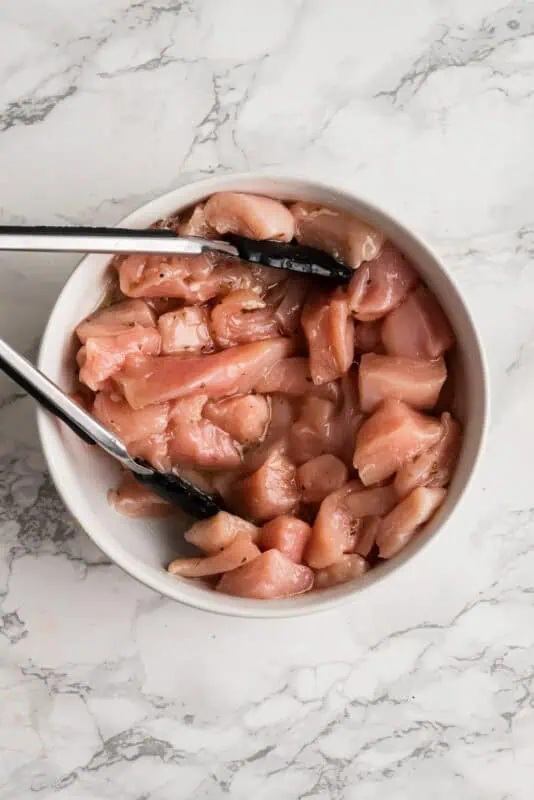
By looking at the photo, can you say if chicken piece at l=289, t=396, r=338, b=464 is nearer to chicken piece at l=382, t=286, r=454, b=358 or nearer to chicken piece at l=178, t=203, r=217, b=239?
chicken piece at l=382, t=286, r=454, b=358

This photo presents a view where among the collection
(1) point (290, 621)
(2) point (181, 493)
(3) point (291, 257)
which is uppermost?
(3) point (291, 257)

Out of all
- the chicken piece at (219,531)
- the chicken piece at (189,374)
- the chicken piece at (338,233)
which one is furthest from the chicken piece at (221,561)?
the chicken piece at (338,233)

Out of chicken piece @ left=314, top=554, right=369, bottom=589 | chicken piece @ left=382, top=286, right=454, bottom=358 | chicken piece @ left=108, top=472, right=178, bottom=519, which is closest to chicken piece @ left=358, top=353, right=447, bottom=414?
chicken piece @ left=382, top=286, right=454, bottom=358

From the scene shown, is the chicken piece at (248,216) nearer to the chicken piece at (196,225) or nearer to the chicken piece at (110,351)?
the chicken piece at (196,225)

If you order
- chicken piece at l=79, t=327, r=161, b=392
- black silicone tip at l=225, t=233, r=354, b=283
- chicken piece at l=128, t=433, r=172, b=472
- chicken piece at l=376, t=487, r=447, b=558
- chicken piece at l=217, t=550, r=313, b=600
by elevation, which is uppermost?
black silicone tip at l=225, t=233, r=354, b=283

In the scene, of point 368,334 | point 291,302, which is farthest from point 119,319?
point 368,334

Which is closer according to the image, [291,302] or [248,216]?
[248,216]

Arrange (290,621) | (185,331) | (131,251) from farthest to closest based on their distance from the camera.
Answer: (290,621) → (185,331) → (131,251)

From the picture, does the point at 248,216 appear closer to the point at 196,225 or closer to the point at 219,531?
the point at 196,225
